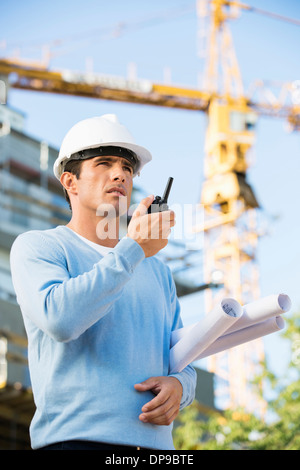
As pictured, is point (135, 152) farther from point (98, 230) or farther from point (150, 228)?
point (150, 228)

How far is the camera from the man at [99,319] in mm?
1854

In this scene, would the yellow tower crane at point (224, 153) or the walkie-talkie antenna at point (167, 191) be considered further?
the yellow tower crane at point (224, 153)

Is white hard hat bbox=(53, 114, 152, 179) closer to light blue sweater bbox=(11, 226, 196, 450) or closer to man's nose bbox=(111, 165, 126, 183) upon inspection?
man's nose bbox=(111, 165, 126, 183)

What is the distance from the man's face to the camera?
219 cm

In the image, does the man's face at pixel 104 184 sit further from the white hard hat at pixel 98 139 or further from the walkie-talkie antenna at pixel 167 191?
the walkie-talkie antenna at pixel 167 191

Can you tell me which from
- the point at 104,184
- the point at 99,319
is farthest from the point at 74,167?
the point at 99,319

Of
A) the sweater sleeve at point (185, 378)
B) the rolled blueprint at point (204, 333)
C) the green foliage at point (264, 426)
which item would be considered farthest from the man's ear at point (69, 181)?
the green foliage at point (264, 426)

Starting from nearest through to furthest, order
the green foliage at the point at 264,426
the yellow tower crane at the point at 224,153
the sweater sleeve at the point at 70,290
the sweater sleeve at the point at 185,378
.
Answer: the sweater sleeve at the point at 70,290
the sweater sleeve at the point at 185,378
the green foliage at the point at 264,426
the yellow tower crane at the point at 224,153

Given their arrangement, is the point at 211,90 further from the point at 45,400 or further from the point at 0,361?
the point at 45,400

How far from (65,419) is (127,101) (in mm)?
25110

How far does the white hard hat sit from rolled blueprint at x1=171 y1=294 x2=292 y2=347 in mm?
658

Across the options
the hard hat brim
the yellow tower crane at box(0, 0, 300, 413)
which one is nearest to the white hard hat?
the hard hat brim

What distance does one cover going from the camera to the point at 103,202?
2197mm
